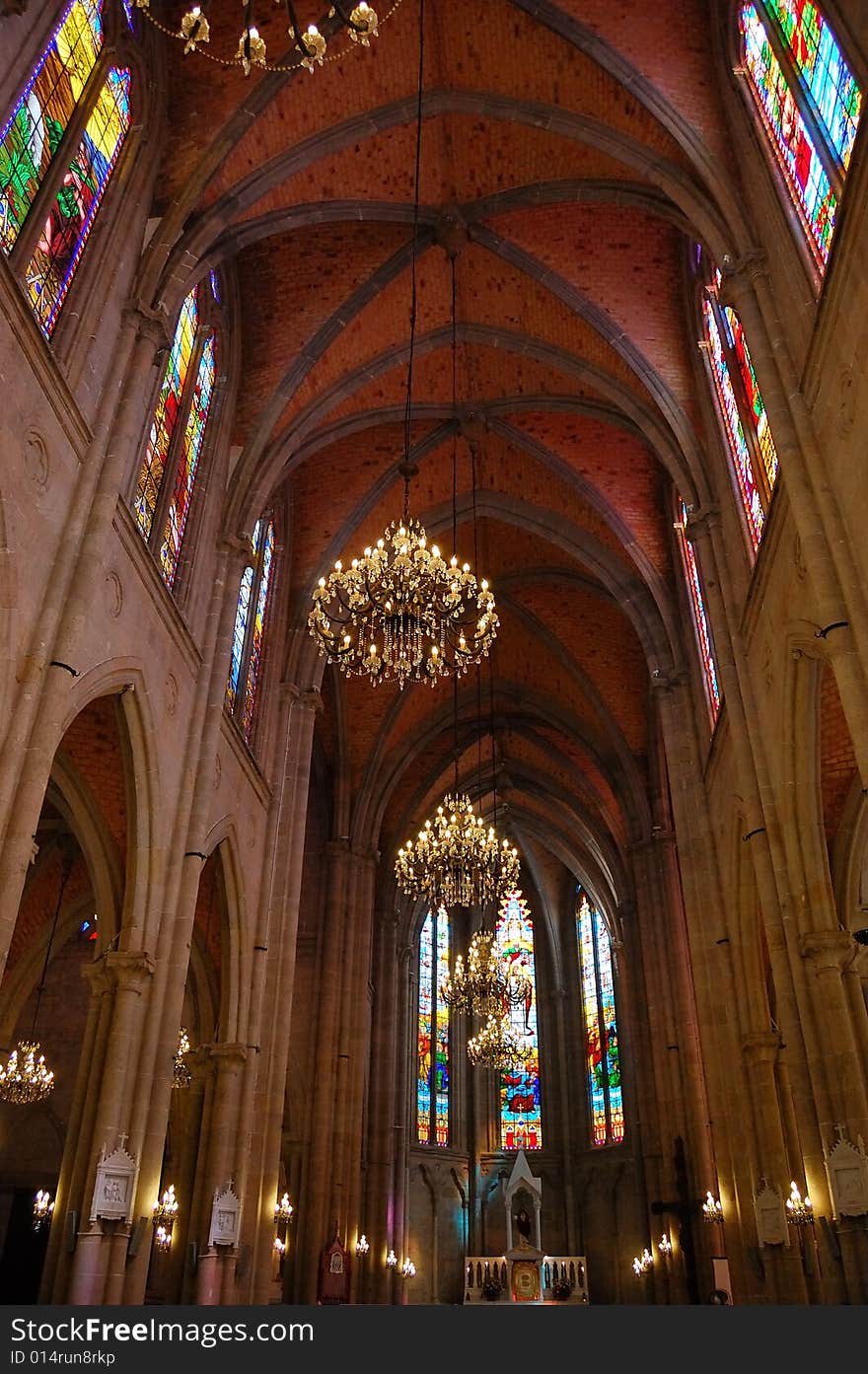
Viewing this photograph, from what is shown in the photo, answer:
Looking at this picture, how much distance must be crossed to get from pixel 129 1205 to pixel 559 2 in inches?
587

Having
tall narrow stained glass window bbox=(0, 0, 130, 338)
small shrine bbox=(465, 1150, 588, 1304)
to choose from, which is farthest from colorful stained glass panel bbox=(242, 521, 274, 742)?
small shrine bbox=(465, 1150, 588, 1304)

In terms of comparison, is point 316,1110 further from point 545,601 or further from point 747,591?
point 747,591

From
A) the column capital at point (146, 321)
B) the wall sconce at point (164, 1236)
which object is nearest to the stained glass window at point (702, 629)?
the column capital at point (146, 321)

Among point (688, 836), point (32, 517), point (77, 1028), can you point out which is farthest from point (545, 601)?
point (32, 517)

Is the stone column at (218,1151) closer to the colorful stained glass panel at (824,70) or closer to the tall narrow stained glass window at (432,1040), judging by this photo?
the colorful stained glass panel at (824,70)

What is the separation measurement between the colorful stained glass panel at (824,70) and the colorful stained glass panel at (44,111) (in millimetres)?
7460

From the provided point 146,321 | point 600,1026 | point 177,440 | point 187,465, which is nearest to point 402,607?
point 146,321

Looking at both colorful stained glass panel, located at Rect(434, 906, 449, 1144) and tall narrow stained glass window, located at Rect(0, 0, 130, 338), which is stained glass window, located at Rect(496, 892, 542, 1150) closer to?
colorful stained glass panel, located at Rect(434, 906, 449, 1144)

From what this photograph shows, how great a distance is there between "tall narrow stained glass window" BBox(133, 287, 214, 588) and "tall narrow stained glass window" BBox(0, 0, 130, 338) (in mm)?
2164

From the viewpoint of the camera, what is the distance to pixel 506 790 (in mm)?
32562

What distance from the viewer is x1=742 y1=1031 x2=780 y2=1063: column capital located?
1438cm

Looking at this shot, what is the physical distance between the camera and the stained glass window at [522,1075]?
106 feet

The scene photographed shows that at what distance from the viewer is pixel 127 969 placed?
38.8 feet

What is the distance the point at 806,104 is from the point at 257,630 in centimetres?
1133
